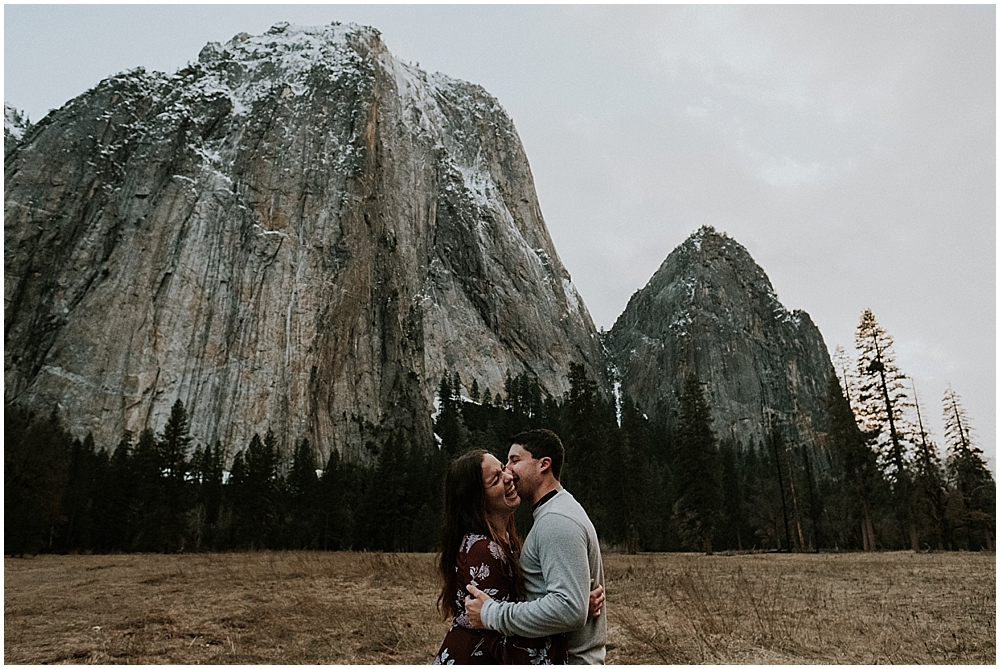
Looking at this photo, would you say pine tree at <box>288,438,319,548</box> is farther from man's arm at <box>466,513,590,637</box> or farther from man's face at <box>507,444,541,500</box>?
man's arm at <box>466,513,590,637</box>

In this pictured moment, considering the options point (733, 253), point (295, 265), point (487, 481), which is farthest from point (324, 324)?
point (733, 253)

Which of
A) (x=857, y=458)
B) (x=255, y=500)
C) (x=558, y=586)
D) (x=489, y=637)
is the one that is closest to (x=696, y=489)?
(x=857, y=458)

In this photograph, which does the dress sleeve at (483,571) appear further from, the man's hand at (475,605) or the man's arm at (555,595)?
the man's arm at (555,595)

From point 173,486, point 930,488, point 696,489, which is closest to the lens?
point 930,488

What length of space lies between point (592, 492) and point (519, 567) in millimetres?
38103

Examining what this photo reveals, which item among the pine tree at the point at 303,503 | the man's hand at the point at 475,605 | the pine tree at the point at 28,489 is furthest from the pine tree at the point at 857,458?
the pine tree at the point at 28,489

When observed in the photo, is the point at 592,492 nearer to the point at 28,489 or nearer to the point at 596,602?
the point at 28,489

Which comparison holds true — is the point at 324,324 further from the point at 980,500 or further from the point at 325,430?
the point at 980,500

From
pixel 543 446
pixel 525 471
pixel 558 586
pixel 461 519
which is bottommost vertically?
pixel 558 586

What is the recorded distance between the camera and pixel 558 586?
11.0 ft

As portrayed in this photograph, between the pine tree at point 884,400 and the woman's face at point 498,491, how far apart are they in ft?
131

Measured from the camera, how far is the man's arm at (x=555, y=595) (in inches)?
131

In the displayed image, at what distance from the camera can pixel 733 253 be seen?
544 feet

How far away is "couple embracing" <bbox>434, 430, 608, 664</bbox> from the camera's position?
133 inches
